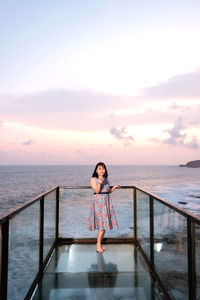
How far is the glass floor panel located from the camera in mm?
2164

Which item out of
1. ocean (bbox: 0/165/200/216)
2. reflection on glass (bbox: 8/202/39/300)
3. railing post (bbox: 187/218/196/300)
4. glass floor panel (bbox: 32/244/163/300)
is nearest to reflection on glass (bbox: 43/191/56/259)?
glass floor panel (bbox: 32/244/163/300)

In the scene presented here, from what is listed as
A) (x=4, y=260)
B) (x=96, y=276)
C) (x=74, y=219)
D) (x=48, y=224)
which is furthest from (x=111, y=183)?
(x=4, y=260)

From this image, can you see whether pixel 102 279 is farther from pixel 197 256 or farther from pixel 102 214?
pixel 197 256

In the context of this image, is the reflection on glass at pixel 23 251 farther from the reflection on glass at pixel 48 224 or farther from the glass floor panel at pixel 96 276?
the reflection on glass at pixel 48 224

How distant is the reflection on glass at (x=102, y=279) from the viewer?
2.18 meters

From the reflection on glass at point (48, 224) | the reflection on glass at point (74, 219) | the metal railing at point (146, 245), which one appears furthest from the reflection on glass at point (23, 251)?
the reflection on glass at point (74, 219)

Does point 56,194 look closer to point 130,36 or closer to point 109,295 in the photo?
point 109,295

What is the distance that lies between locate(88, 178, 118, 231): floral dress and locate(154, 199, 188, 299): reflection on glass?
92 centimetres

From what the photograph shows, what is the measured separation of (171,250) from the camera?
2092 millimetres

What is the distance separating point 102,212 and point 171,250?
1408mm

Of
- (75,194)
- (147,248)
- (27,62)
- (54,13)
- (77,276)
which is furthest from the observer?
(27,62)

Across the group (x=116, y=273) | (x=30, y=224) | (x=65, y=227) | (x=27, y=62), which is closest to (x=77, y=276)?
(x=116, y=273)

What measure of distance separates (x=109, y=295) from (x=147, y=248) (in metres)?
0.92

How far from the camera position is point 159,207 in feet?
7.72
